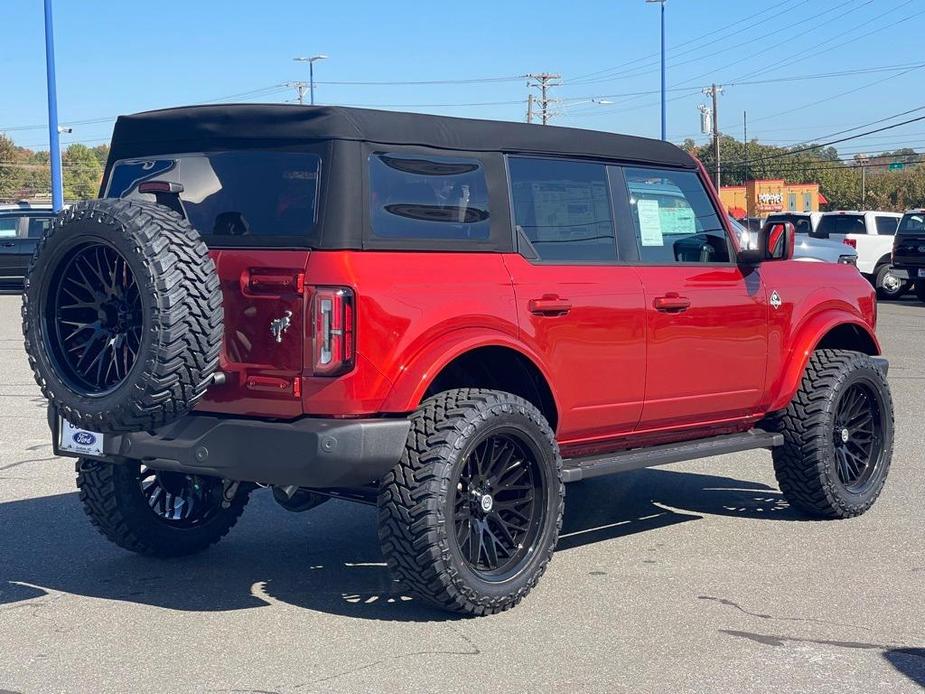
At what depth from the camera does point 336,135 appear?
5180 mm

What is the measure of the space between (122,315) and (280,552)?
183 centimetres

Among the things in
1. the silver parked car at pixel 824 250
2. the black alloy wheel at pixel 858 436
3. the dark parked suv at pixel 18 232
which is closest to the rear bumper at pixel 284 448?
the black alloy wheel at pixel 858 436

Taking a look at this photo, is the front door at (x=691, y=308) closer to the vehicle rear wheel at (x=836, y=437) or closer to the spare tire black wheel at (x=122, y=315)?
the vehicle rear wheel at (x=836, y=437)

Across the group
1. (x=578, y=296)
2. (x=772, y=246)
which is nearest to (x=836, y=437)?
(x=772, y=246)

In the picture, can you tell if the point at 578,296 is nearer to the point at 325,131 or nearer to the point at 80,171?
the point at 325,131

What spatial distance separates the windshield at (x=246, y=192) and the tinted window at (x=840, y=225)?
24553mm

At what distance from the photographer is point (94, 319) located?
17.3 ft

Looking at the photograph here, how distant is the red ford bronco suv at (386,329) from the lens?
16.3 ft

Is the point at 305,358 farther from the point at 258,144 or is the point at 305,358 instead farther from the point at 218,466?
the point at 258,144

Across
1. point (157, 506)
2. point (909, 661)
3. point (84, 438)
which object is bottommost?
point (909, 661)

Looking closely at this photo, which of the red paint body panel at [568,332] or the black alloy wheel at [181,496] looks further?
the black alloy wheel at [181,496]

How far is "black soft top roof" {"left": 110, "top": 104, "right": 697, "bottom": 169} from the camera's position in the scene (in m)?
5.25

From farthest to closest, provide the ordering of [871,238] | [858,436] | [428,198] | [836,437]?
[871,238] < [858,436] < [836,437] < [428,198]

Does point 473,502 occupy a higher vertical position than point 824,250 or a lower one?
lower
